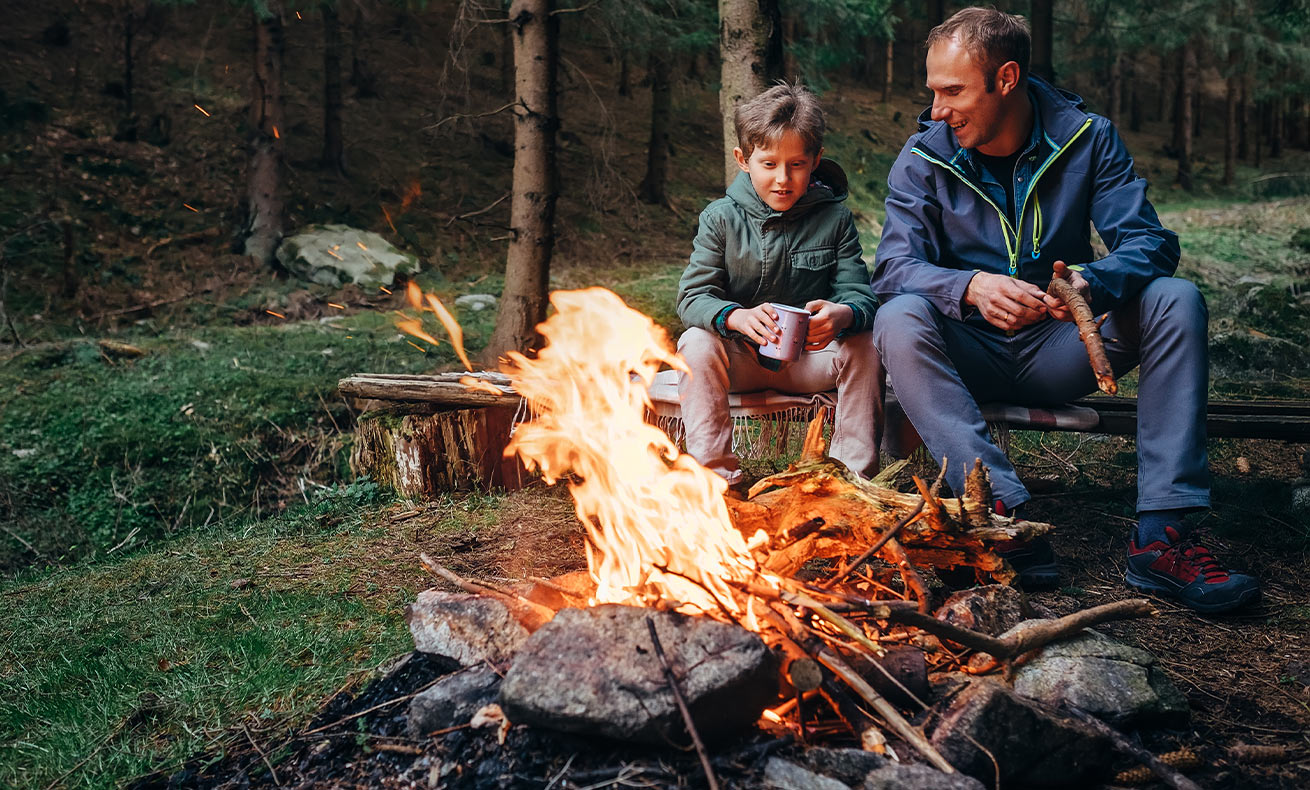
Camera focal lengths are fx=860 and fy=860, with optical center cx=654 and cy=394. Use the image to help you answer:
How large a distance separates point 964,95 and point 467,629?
273cm

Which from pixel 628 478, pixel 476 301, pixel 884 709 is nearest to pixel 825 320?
pixel 628 478

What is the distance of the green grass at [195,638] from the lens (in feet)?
8.06

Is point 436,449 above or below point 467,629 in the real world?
above

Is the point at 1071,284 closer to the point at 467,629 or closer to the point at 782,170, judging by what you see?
the point at 782,170

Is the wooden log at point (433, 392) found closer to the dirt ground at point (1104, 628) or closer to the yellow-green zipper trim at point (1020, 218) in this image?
the dirt ground at point (1104, 628)

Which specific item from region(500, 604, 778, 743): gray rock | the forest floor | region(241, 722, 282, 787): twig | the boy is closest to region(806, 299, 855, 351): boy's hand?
the boy

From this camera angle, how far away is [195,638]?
3.15 metres

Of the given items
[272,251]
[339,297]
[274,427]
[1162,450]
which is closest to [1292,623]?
[1162,450]

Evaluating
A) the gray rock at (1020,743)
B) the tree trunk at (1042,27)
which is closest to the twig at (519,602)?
the gray rock at (1020,743)

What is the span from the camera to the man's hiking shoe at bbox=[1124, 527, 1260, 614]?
2.99 m

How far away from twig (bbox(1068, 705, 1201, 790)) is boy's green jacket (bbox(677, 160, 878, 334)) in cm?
206

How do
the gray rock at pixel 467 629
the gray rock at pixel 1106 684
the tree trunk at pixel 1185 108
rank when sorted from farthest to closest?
1. the tree trunk at pixel 1185 108
2. the gray rock at pixel 467 629
3. the gray rock at pixel 1106 684

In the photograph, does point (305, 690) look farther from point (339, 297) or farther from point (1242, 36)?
point (1242, 36)

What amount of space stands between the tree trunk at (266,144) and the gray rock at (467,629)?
9.14m
